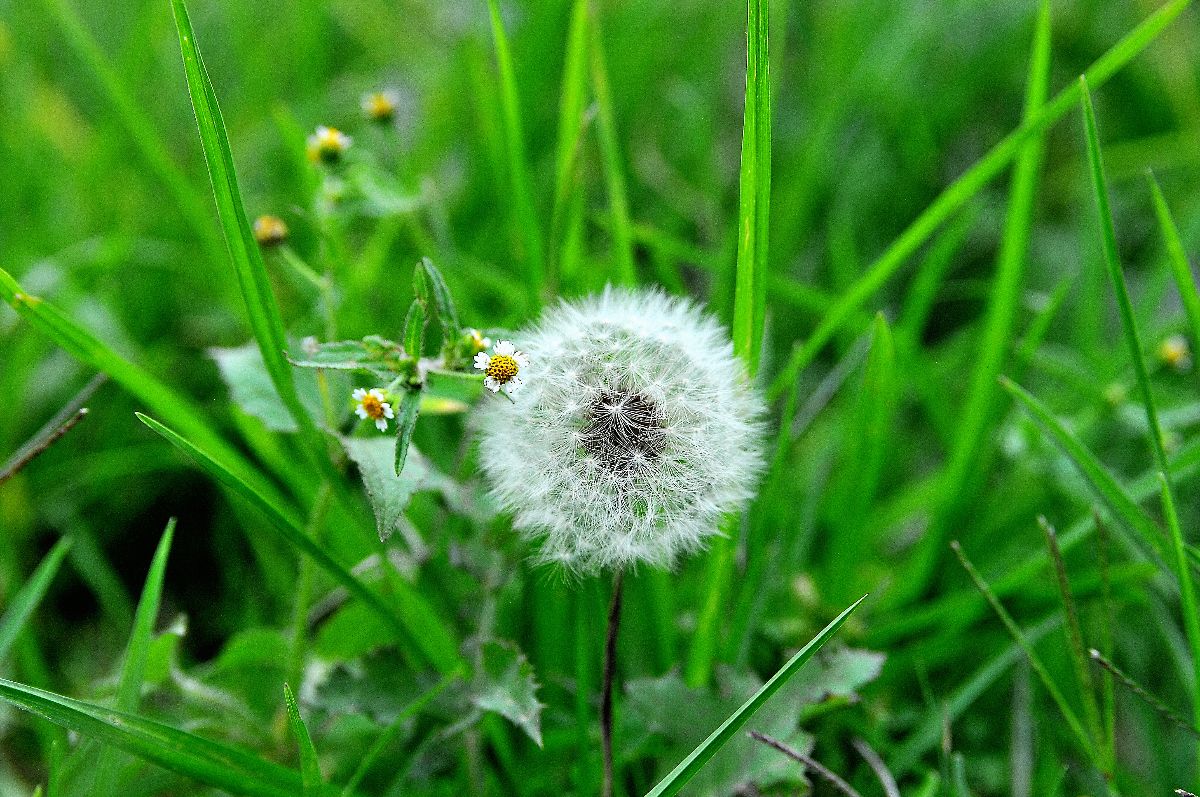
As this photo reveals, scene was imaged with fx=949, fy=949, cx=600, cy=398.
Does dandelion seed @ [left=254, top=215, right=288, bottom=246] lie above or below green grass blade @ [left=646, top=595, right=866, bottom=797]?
above

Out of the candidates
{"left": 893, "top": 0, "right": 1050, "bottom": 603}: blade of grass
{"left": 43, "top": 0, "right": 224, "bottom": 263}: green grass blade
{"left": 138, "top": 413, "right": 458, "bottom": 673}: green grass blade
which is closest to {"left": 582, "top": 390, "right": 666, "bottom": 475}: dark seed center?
A: {"left": 138, "top": 413, "right": 458, "bottom": 673}: green grass blade

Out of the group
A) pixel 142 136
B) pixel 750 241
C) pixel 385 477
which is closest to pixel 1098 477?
pixel 750 241

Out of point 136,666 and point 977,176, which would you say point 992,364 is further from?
point 136,666

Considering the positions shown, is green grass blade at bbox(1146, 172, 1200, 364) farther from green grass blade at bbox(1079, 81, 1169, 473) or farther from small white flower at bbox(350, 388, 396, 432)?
small white flower at bbox(350, 388, 396, 432)

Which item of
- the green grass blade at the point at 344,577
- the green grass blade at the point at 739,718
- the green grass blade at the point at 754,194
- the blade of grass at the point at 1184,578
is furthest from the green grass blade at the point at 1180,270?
the green grass blade at the point at 344,577

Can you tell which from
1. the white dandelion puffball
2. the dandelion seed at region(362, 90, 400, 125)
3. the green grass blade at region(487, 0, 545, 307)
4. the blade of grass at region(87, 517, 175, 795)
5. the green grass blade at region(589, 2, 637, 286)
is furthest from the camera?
the dandelion seed at region(362, 90, 400, 125)

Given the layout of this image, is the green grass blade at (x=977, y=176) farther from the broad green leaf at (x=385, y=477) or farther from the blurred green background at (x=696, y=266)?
the broad green leaf at (x=385, y=477)
